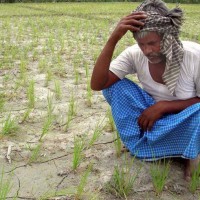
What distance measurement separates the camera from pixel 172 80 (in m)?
2.22

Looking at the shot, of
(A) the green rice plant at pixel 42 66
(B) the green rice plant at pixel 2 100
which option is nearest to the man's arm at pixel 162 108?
(B) the green rice plant at pixel 2 100

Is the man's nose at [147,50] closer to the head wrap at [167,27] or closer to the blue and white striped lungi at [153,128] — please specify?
the head wrap at [167,27]

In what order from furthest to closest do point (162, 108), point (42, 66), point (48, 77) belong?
point (42, 66) → point (48, 77) → point (162, 108)

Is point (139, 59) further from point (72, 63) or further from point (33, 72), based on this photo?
point (72, 63)

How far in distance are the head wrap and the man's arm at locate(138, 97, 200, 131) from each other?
15 cm

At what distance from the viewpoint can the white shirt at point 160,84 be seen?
2189 millimetres

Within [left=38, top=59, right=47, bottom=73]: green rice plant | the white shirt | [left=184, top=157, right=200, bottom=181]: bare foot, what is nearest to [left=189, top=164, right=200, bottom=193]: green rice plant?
[left=184, top=157, right=200, bottom=181]: bare foot

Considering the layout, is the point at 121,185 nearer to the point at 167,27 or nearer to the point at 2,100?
the point at 167,27

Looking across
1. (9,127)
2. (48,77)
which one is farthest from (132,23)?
(48,77)

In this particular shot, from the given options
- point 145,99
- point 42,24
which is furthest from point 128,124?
point 42,24

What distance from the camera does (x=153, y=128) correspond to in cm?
229

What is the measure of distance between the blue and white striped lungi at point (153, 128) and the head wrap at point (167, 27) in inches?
9.6

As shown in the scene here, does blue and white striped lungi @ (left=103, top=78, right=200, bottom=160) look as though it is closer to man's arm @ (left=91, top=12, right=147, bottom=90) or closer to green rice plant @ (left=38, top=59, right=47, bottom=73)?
man's arm @ (left=91, top=12, right=147, bottom=90)

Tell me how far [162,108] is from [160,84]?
0.57 feet
